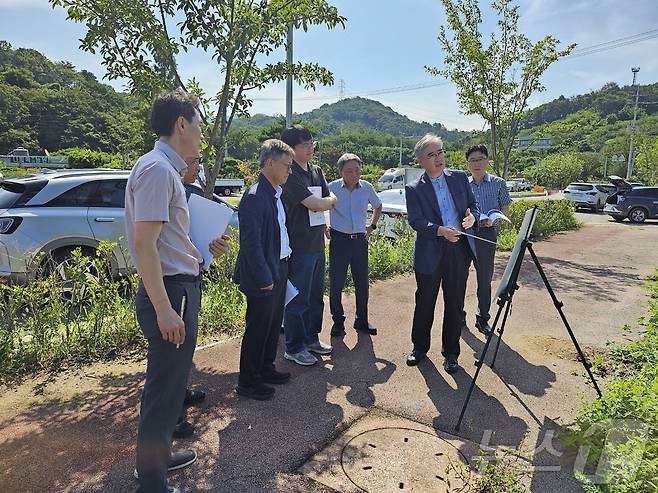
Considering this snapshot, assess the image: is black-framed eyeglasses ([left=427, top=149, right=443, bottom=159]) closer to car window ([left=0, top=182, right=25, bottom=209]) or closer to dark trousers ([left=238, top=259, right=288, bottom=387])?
dark trousers ([left=238, top=259, right=288, bottom=387])

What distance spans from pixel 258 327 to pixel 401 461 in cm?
136

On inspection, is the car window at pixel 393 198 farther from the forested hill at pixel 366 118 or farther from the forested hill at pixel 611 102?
the forested hill at pixel 366 118

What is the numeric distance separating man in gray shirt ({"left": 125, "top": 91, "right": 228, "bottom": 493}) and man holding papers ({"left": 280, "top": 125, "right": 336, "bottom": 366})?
181 centimetres

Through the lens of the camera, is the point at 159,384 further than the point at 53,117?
No

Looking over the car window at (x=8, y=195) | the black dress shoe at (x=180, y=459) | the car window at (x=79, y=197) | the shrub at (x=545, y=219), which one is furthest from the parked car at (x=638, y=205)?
the black dress shoe at (x=180, y=459)

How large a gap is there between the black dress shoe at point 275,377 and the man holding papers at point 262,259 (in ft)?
0.40

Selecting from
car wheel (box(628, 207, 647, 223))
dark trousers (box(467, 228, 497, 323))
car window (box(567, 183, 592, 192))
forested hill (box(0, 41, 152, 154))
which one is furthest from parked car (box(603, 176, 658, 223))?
forested hill (box(0, 41, 152, 154))

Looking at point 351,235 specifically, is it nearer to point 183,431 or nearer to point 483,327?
point 483,327

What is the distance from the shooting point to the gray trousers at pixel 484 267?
201 inches

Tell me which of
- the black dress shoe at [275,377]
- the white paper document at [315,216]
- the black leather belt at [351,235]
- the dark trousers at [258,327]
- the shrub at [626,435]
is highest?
the white paper document at [315,216]

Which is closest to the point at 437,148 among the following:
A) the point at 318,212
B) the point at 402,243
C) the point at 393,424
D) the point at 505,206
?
the point at 318,212

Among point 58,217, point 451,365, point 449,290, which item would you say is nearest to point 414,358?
point 451,365

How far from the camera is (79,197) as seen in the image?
241 inches

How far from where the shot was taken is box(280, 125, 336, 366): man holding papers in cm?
405
